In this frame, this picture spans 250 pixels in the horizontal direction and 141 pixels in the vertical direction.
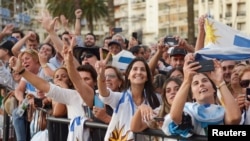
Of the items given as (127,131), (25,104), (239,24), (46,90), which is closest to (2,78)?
(25,104)

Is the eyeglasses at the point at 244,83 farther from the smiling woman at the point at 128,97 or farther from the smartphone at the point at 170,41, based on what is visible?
the smartphone at the point at 170,41

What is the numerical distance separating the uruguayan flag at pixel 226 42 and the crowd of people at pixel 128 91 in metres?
0.23

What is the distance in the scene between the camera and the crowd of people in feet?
14.9

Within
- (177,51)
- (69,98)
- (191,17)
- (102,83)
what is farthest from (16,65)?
(191,17)

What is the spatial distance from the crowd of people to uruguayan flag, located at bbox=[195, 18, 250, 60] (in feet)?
0.74

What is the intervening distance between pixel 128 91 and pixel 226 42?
117 centimetres

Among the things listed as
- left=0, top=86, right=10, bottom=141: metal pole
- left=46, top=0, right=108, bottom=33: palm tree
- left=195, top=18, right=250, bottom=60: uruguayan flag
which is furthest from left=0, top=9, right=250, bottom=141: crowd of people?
left=46, top=0, right=108, bottom=33: palm tree

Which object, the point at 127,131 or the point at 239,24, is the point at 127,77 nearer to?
the point at 127,131

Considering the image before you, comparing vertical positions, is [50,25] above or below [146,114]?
above

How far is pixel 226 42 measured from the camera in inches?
235

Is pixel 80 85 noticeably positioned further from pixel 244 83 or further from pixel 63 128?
pixel 244 83

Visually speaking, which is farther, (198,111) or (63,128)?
(63,128)

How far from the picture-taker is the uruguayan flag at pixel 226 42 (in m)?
5.65

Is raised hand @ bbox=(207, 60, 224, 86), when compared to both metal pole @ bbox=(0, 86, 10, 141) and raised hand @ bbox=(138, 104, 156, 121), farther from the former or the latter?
metal pole @ bbox=(0, 86, 10, 141)
